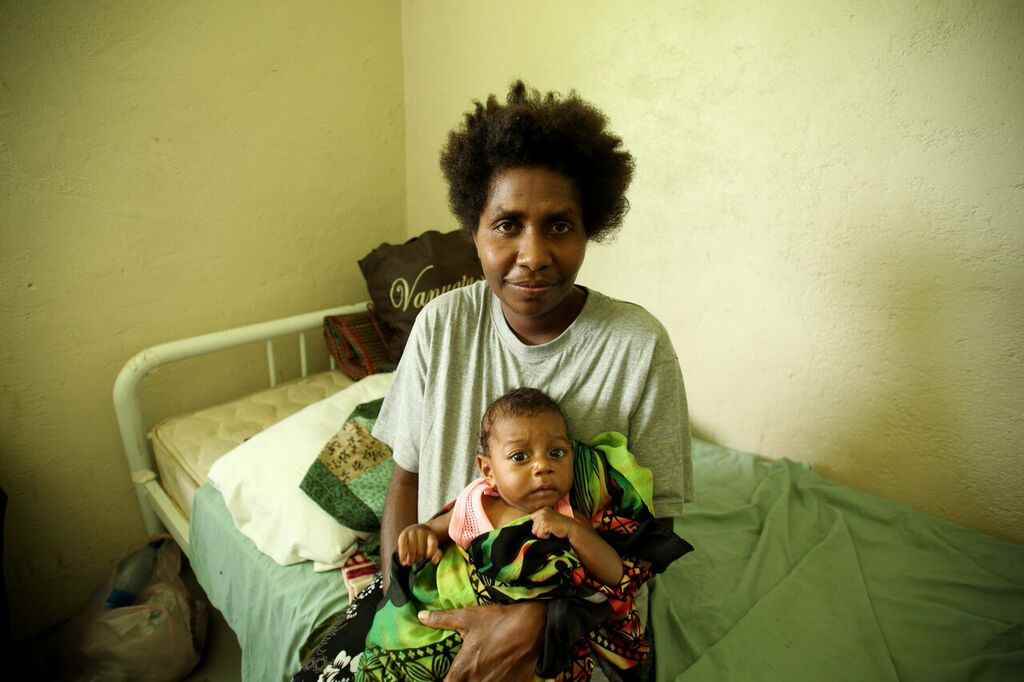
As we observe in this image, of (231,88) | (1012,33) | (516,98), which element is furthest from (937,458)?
(231,88)

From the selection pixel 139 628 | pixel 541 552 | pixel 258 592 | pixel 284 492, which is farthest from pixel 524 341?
pixel 139 628

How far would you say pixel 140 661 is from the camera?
1.48m

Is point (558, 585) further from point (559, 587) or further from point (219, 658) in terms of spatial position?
point (219, 658)

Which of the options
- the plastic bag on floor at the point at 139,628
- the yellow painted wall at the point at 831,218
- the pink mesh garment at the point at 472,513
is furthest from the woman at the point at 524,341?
the plastic bag on floor at the point at 139,628

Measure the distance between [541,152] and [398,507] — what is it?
32.2 inches

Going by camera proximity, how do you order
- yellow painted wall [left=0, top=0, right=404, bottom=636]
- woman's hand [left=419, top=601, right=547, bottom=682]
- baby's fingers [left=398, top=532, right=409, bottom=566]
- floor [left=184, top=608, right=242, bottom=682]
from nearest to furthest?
woman's hand [left=419, top=601, right=547, bottom=682], baby's fingers [left=398, top=532, right=409, bottom=566], yellow painted wall [left=0, top=0, right=404, bottom=636], floor [left=184, top=608, right=242, bottom=682]

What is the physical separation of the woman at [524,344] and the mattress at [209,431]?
0.76m

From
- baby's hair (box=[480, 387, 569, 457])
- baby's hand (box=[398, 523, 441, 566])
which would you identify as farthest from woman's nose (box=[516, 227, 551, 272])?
baby's hand (box=[398, 523, 441, 566])

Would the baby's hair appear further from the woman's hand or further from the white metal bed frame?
the white metal bed frame

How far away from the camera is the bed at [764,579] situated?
1.01 meters

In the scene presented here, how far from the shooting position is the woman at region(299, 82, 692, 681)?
93cm

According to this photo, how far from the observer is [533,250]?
92 cm

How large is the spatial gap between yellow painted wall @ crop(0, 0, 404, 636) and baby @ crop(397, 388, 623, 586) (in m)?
1.35

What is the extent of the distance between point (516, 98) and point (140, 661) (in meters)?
1.86
